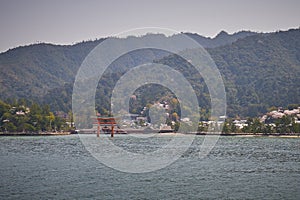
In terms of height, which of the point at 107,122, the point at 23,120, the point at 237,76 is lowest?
the point at 107,122

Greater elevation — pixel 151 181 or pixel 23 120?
pixel 23 120

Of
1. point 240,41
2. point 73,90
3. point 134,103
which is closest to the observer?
point 134,103

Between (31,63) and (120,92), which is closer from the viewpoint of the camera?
(120,92)

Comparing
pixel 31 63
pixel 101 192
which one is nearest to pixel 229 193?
pixel 101 192

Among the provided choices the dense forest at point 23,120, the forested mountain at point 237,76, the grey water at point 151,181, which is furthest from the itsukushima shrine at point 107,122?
the grey water at point 151,181

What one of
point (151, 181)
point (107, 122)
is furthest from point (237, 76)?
point (151, 181)

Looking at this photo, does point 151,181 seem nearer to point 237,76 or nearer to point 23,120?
point 23,120

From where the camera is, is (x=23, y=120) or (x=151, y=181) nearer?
(x=151, y=181)

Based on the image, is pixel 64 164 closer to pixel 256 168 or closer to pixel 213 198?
pixel 256 168
